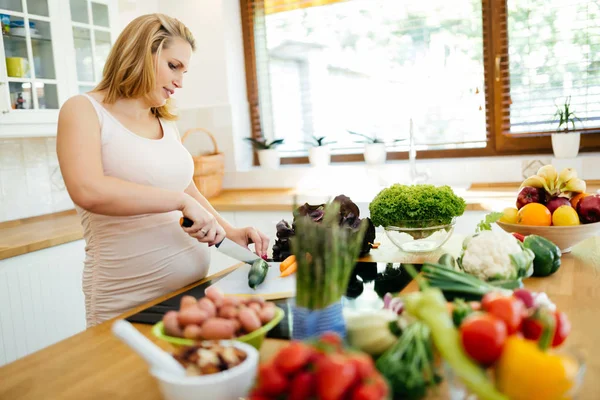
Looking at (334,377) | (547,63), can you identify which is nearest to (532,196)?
(334,377)

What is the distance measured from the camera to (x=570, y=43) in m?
2.94

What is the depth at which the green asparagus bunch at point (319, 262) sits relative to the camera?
78 cm

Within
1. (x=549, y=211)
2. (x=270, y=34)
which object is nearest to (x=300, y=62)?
(x=270, y=34)

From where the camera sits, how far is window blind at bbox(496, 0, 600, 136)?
9.57ft

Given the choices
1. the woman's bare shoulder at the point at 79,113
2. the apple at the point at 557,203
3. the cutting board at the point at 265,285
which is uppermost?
the woman's bare shoulder at the point at 79,113

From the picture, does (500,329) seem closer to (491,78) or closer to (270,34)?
(491,78)

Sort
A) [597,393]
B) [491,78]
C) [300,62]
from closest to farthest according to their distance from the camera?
[597,393] < [491,78] < [300,62]

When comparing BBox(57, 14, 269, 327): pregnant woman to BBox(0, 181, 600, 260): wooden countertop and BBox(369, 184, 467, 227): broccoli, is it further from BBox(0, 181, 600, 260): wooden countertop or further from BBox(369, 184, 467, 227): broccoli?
BBox(0, 181, 600, 260): wooden countertop

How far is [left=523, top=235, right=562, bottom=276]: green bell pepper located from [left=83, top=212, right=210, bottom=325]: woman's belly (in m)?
0.90

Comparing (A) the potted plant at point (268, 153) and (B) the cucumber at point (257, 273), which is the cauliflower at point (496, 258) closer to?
(B) the cucumber at point (257, 273)

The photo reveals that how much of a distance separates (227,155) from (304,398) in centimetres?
326

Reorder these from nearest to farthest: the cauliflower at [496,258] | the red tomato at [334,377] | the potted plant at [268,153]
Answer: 1. the red tomato at [334,377]
2. the cauliflower at [496,258]
3. the potted plant at [268,153]

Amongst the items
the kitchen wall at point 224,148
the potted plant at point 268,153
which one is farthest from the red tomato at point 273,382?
the potted plant at point 268,153

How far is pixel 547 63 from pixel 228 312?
273 centimetres
